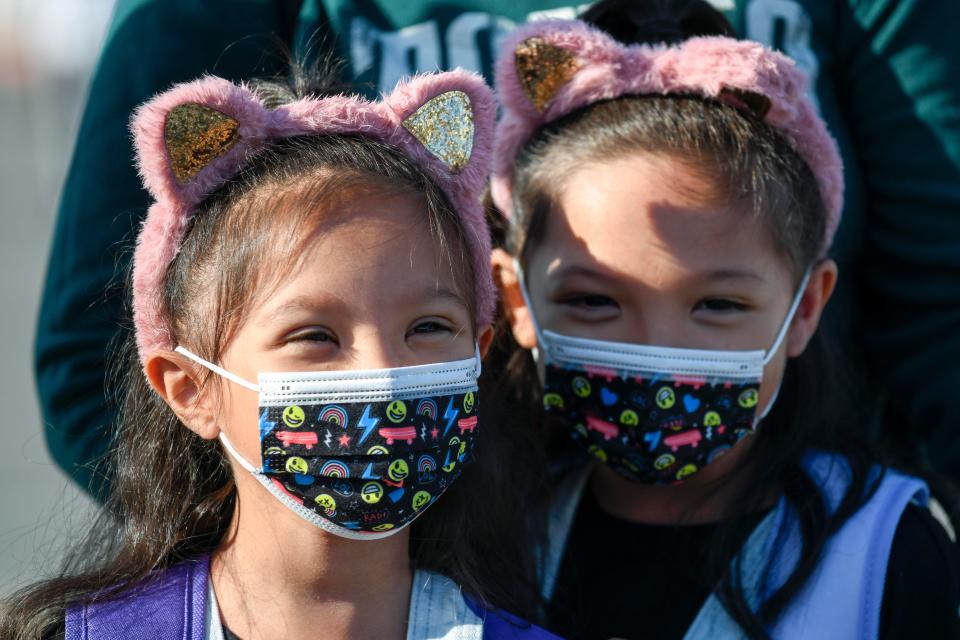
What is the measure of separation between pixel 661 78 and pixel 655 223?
380 mm

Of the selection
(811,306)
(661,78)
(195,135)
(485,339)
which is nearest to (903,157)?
(811,306)

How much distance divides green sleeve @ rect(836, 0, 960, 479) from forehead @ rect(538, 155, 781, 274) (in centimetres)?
61

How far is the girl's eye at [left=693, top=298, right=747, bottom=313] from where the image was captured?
102 inches

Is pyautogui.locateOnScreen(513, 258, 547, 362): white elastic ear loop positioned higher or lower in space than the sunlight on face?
lower

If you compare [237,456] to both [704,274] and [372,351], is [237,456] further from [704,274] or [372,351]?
[704,274]

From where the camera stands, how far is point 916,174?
3.01m

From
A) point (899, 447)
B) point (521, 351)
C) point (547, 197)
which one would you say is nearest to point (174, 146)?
point (547, 197)

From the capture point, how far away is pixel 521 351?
2.96 metres

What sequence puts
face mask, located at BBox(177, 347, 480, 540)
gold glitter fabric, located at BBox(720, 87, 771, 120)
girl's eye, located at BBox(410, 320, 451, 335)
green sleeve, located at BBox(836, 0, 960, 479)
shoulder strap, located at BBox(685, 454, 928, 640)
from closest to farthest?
face mask, located at BBox(177, 347, 480, 540)
girl's eye, located at BBox(410, 320, 451, 335)
shoulder strap, located at BBox(685, 454, 928, 640)
gold glitter fabric, located at BBox(720, 87, 771, 120)
green sleeve, located at BBox(836, 0, 960, 479)

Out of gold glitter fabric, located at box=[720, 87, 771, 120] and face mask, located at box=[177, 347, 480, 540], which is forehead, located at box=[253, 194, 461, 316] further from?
gold glitter fabric, located at box=[720, 87, 771, 120]

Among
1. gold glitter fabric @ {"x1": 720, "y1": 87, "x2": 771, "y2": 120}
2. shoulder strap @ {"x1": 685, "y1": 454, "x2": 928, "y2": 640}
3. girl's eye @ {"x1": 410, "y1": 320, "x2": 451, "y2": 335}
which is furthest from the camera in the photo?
gold glitter fabric @ {"x1": 720, "y1": 87, "x2": 771, "y2": 120}

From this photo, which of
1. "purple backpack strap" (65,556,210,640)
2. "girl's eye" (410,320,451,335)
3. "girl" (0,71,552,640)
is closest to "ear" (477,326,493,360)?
"girl" (0,71,552,640)

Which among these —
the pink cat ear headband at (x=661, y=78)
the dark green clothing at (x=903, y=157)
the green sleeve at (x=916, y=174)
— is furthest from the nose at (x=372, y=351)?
the green sleeve at (x=916, y=174)

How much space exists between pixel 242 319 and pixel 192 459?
1.43 feet
